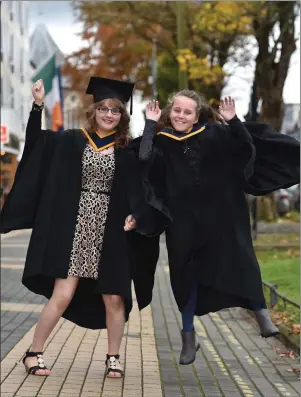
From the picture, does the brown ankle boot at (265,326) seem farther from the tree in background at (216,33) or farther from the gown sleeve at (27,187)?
the tree in background at (216,33)

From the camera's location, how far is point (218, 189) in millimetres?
6449

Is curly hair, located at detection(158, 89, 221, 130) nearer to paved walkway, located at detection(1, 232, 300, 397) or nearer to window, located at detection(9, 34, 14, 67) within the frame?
paved walkway, located at detection(1, 232, 300, 397)

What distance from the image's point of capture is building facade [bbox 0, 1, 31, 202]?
50.3m

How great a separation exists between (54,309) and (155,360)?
1519mm

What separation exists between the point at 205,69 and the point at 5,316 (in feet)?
39.0

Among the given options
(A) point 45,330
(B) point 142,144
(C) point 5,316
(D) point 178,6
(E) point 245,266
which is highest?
(D) point 178,6

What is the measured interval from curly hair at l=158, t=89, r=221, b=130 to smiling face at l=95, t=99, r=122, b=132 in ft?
1.63

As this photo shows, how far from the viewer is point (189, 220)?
6.45m

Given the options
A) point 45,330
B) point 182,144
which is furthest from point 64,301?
point 182,144

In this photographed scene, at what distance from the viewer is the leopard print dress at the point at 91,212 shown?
275 inches

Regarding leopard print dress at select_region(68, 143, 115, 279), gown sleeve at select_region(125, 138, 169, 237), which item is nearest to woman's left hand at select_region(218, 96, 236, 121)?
gown sleeve at select_region(125, 138, 169, 237)

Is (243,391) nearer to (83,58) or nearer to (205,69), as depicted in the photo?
(205,69)

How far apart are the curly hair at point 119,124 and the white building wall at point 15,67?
1563 inches

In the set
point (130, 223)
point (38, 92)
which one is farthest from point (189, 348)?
point (38, 92)
